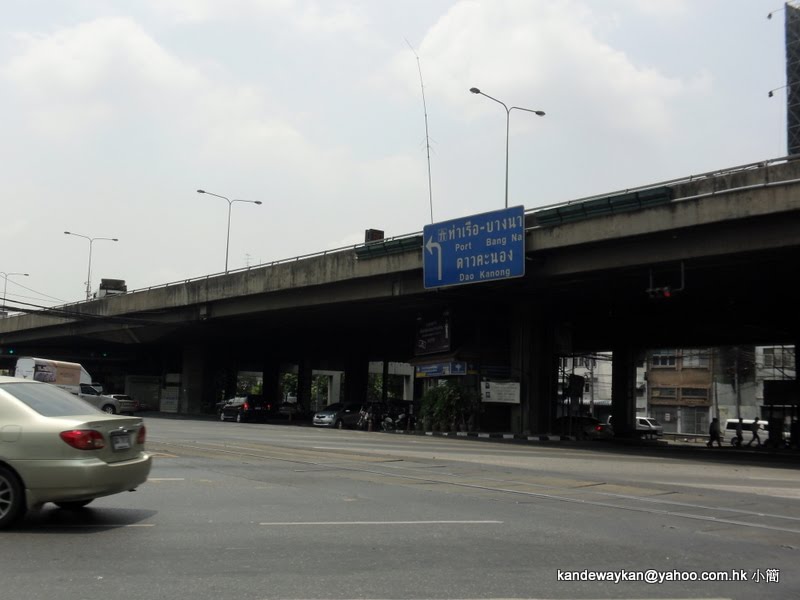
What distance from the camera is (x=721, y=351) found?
69.8 meters

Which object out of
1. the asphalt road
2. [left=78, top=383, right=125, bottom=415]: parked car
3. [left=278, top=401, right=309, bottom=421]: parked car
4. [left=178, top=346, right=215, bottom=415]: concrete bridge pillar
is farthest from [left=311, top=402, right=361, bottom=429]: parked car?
the asphalt road

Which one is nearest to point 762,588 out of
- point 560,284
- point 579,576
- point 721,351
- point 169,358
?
point 579,576

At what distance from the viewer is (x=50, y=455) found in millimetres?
7508

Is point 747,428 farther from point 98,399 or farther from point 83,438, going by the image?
point 83,438

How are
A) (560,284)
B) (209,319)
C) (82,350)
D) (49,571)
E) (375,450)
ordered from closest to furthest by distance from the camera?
(49,571)
(375,450)
(560,284)
(209,319)
(82,350)

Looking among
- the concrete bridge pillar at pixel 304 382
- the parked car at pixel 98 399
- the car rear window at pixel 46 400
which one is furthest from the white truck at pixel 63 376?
the car rear window at pixel 46 400

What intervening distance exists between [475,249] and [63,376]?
83.4 ft

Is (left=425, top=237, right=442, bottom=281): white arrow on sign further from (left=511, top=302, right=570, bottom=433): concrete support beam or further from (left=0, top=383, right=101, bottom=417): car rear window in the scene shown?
(left=0, top=383, right=101, bottom=417): car rear window

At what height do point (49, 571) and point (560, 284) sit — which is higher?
point (560, 284)

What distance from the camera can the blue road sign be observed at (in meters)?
27.8

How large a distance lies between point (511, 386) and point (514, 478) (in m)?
19.9

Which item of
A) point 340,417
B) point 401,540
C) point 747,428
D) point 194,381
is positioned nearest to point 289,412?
point 194,381

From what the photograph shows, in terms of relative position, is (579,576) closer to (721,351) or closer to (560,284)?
(560,284)

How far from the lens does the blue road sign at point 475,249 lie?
2780 cm
